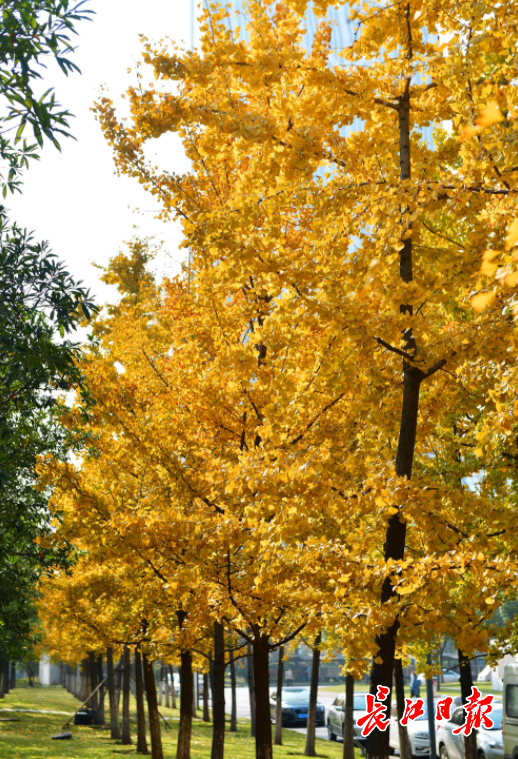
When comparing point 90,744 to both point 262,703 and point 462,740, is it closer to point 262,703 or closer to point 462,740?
point 462,740

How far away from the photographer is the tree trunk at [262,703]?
813 cm

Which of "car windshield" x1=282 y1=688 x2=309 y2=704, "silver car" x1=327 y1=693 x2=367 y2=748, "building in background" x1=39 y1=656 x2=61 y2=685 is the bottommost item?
"building in background" x1=39 y1=656 x2=61 y2=685

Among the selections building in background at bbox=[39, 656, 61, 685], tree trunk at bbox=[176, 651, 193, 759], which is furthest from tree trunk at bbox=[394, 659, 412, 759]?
building in background at bbox=[39, 656, 61, 685]

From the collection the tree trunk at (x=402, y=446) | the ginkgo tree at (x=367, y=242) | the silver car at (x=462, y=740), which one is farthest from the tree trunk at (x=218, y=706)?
the silver car at (x=462, y=740)

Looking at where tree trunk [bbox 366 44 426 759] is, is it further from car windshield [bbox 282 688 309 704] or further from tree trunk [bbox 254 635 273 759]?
car windshield [bbox 282 688 309 704]

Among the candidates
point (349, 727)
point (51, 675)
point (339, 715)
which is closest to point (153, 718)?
point (349, 727)

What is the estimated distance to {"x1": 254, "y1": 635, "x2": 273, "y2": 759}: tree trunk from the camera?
813cm

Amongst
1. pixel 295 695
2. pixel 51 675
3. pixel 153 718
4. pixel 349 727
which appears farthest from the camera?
pixel 51 675

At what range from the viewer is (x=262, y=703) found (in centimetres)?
830

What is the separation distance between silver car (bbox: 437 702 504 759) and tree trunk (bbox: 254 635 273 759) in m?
7.26

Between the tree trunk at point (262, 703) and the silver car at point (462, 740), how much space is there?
7.26m

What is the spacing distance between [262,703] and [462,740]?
9.24 m

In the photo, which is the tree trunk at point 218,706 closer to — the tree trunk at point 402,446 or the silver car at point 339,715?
the tree trunk at point 402,446

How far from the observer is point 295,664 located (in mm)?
86312
